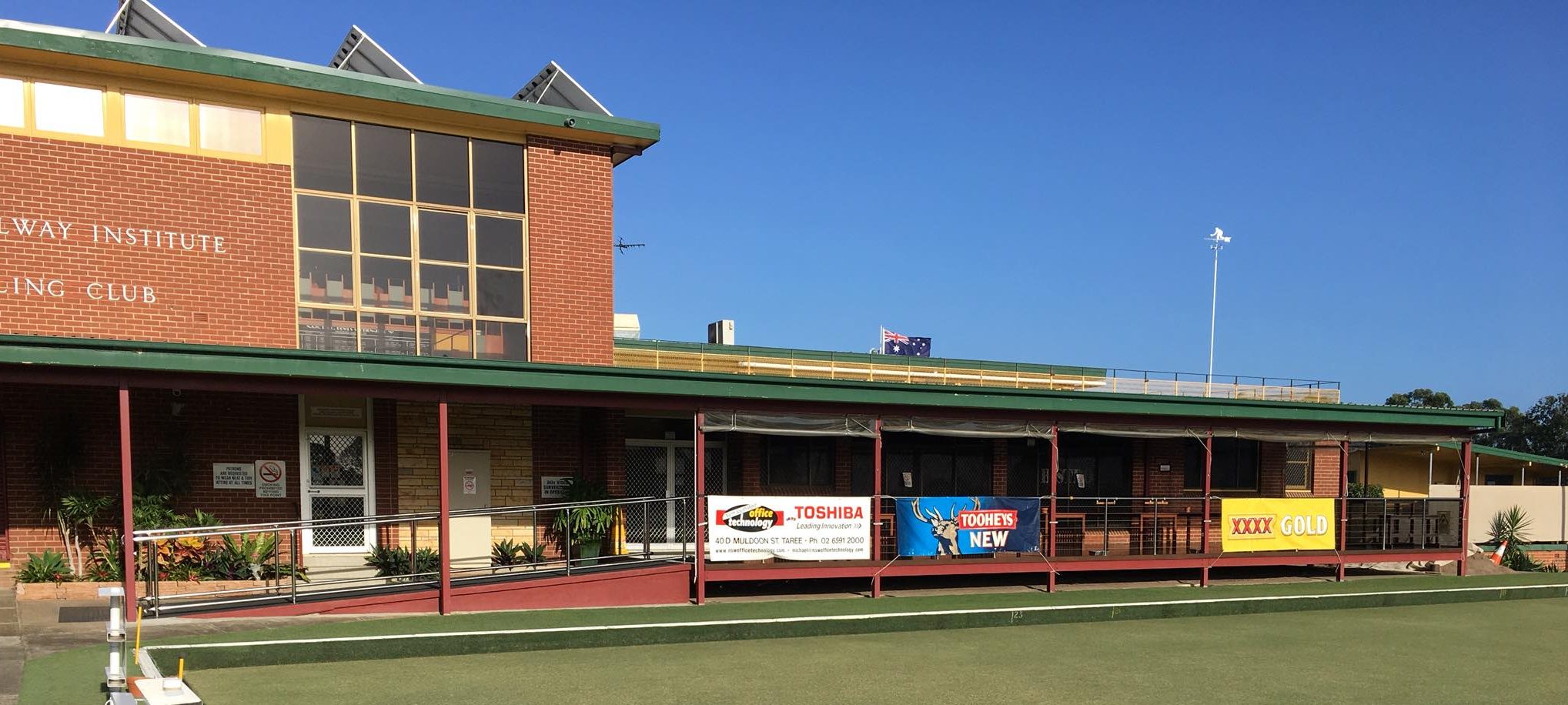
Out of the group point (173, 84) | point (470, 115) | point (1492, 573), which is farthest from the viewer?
point (1492, 573)

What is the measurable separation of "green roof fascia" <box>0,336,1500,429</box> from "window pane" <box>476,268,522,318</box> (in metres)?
3.02

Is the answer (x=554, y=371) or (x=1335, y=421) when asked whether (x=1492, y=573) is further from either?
(x=554, y=371)

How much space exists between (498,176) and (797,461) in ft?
21.9

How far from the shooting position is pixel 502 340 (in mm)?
15586

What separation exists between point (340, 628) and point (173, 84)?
25.2ft

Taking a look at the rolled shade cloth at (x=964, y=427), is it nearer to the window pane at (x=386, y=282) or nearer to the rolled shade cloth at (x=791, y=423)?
the rolled shade cloth at (x=791, y=423)

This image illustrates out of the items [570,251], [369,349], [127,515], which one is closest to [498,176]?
[570,251]

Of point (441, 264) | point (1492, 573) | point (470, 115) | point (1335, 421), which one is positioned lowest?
point (1492, 573)

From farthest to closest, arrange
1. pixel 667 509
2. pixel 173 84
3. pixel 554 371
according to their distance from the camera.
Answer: pixel 667 509, pixel 173 84, pixel 554 371

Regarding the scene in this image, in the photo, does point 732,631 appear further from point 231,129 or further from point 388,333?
point 231,129

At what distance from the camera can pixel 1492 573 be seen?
19656 millimetres

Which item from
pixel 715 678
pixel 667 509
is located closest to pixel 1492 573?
pixel 667 509

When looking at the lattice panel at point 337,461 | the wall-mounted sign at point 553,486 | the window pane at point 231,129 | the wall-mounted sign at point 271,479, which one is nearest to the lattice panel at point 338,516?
the lattice panel at point 337,461

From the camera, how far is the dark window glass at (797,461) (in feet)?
57.7
